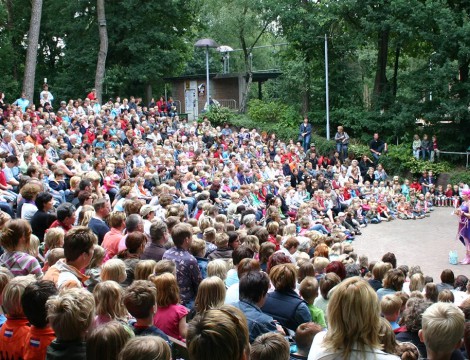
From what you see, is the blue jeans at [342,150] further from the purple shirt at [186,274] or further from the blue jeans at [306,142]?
the purple shirt at [186,274]

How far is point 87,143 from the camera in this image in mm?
16688

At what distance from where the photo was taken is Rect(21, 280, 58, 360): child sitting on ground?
3.76m

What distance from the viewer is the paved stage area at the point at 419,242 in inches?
552

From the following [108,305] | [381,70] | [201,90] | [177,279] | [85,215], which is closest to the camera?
[108,305]

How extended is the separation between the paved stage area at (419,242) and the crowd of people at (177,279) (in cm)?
70

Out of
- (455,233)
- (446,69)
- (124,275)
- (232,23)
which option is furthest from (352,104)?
(124,275)

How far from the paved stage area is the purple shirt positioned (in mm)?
8018

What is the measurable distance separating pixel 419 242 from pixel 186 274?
Answer: 1171 cm

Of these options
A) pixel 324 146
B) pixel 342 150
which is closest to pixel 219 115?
pixel 324 146

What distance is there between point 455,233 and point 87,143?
34.9 feet

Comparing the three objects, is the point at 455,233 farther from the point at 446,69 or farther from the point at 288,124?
the point at 288,124

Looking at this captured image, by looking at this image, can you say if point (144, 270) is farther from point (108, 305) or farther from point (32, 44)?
point (32, 44)

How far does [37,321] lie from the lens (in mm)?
3787

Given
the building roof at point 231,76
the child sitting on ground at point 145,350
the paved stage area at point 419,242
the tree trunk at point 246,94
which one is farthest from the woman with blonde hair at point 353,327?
the building roof at point 231,76
